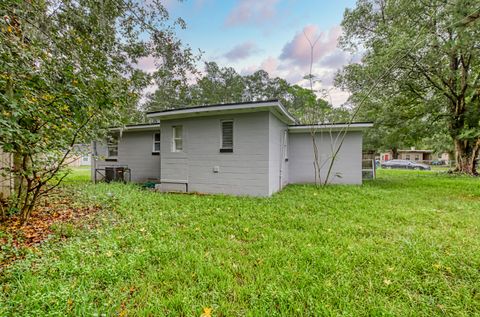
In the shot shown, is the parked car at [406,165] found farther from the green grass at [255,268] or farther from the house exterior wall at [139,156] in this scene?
the house exterior wall at [139,156]

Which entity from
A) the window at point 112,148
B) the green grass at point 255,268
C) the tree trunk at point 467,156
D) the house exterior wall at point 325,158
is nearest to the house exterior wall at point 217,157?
the green grass at point 255,268

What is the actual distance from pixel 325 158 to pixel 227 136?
4.92 m

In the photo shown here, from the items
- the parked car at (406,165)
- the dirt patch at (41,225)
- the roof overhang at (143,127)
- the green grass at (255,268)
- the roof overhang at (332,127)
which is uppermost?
the roof overhang at (143,127)

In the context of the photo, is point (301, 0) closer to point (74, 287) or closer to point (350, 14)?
point (350, 14)

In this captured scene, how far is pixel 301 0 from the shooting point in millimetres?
8016

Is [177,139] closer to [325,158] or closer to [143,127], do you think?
[143,127]

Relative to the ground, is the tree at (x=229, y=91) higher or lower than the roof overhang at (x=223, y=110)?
higher

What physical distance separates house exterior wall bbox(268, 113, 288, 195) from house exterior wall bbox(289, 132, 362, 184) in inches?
50.8

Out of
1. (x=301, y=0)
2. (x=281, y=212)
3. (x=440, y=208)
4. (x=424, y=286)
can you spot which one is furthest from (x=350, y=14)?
(x=424, y=286)

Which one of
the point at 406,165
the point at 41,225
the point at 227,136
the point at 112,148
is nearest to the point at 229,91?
the point at 112,148

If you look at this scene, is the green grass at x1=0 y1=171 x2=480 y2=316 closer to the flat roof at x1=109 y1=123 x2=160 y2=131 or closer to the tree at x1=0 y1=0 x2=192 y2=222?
the tree at x1=0 y1=0 x2=192 y2=222

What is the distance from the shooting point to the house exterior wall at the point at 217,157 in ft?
22.8

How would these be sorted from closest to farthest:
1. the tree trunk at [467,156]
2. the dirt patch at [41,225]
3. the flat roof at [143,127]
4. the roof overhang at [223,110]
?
the dirt patch at [41,225], the roof overhang at [223,110], the flat roof at [143,127], the tree trunk at [467,156]

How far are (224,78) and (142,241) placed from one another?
28.8 metres
